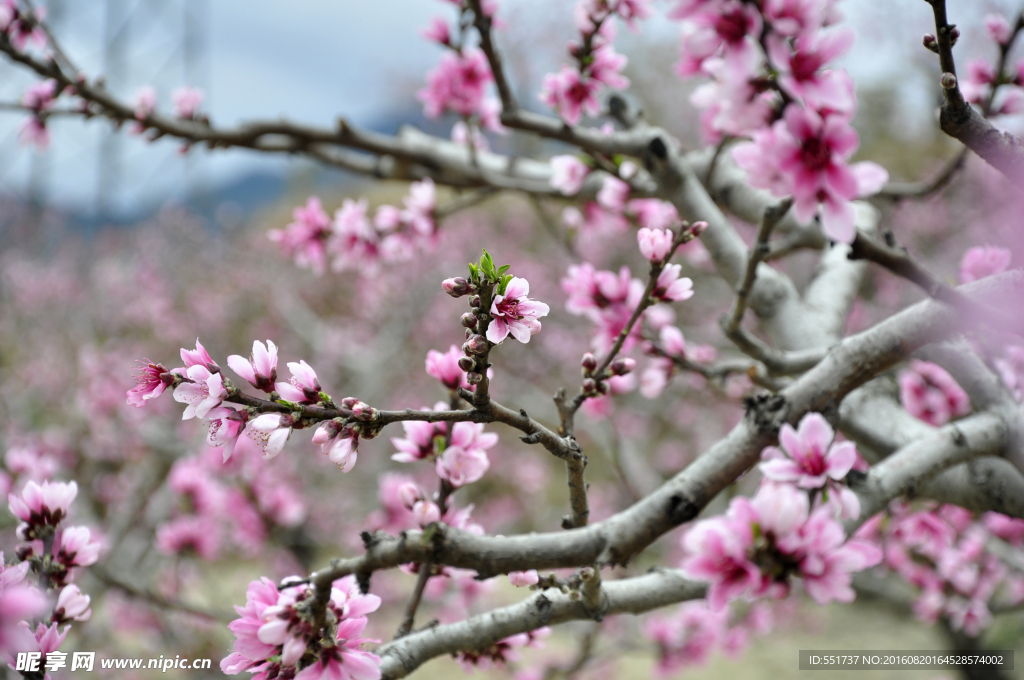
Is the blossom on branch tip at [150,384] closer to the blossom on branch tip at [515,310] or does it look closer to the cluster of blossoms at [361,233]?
the blossom on branch tip at [515,310]

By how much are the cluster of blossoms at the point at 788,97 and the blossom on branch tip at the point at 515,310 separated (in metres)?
0.34

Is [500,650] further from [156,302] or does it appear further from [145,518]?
[156,302]

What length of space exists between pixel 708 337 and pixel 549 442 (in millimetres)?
6042

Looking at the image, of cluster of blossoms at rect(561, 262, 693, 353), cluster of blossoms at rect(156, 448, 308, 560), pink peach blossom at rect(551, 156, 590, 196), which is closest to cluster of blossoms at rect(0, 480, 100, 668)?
cluster of blossoms at rect(561, 262, 693, 353)

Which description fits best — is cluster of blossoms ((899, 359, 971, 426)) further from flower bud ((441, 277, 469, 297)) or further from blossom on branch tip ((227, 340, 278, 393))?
blossom on branch tip ((227, 340, 278, 393))

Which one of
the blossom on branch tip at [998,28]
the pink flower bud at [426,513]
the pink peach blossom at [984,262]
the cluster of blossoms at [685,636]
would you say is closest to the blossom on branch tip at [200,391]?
the pink flower bud at [426,513]

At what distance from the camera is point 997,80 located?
5.30ft

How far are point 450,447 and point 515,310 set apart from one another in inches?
14.7

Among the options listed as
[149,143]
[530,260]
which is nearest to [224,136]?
[149,143]

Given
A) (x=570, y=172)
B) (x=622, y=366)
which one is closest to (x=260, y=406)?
(x=622, y=366)

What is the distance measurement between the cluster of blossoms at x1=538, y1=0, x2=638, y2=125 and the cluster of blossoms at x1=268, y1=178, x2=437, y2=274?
0.70m

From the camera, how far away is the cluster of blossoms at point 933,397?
1.99 m

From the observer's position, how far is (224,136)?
2387 mm

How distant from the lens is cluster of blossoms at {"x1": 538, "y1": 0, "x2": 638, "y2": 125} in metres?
1.62
